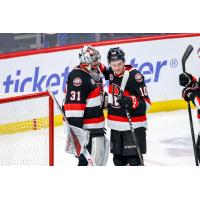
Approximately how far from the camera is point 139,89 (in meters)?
5.27

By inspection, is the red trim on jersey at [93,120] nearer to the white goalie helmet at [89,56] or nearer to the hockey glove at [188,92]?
the white goalie helmet at [89,56]

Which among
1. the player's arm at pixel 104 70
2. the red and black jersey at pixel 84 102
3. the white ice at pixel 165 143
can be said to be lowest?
the white ice at pixel 165 143

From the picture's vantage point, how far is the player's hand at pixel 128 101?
522 cm

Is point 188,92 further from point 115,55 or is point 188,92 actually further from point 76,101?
point 76,101

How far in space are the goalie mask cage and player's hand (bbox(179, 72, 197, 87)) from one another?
1026 millimetres

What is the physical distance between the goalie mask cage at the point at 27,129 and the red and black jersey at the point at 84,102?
0.22 m

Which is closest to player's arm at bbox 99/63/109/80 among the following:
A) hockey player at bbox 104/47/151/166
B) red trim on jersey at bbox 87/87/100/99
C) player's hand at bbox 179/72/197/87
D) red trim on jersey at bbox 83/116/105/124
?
hockey player at bbox 104/47/151/166

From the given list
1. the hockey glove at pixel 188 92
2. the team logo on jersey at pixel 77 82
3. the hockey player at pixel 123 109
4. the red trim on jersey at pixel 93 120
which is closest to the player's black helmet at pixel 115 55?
the hockey player at pixel 123 109

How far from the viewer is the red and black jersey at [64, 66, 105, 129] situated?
5.17 meters

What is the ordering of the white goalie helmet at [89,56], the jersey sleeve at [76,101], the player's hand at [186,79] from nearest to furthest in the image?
the jersey sleeve at [76,101], the white goalie helmet at [89,56], the player's hand at [186,79]

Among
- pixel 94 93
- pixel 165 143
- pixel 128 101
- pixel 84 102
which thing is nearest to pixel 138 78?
pixel 128 101

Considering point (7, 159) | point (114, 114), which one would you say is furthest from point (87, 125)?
point (7, 159)

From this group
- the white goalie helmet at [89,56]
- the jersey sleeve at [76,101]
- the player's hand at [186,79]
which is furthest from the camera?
the player's hand at [186,79]

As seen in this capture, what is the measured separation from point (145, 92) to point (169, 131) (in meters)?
0.61
